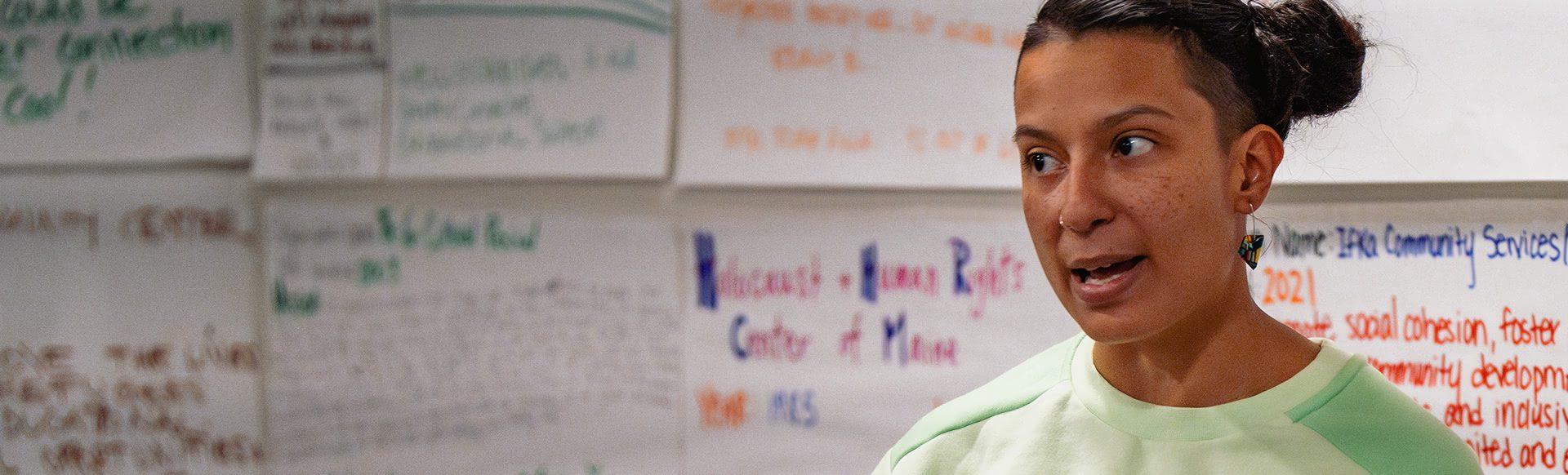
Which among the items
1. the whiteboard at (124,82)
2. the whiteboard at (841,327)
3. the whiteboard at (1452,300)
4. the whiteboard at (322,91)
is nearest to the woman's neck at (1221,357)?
the whiteboard at (1452,300)

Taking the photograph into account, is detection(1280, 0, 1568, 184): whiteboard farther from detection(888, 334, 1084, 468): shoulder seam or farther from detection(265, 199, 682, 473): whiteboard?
detection(265, 199, 682, 473): whiteboard

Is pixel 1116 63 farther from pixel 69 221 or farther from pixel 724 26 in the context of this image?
pixel 69 221

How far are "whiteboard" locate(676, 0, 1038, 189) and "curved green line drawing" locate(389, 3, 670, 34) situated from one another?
59 millimetres

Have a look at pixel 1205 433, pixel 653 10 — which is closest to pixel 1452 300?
pixel 1205 433

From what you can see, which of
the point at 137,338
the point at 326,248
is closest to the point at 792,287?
the point at 326,248

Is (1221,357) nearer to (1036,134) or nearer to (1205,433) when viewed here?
(1205,433)

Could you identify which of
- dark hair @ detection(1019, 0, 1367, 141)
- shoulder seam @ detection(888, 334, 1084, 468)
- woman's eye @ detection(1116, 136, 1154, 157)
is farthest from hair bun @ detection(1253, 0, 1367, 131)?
shoulder seam @ detection(888, 334, 1084, 468)

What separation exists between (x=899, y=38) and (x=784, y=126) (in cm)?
21

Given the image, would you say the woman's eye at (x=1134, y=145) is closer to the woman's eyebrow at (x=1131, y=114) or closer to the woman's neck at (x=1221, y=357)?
the woman's eyebrow at (x=1131, y=114)

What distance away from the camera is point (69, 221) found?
2.10m

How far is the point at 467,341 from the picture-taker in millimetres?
2037

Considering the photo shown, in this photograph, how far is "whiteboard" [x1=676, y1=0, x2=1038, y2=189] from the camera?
188 centimetres

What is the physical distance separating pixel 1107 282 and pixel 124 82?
175cm

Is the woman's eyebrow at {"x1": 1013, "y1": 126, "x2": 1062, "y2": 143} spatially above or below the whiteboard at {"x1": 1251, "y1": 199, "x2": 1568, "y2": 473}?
above
